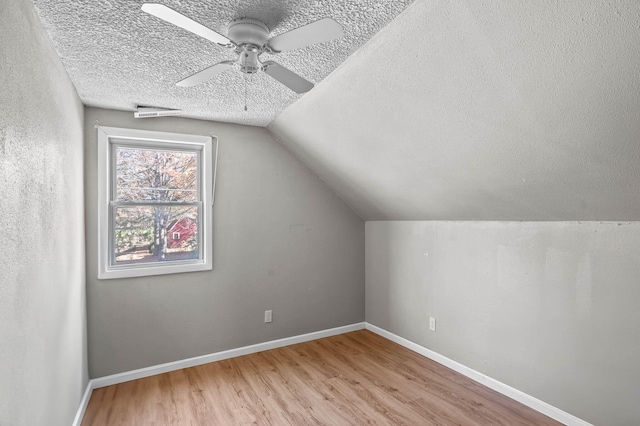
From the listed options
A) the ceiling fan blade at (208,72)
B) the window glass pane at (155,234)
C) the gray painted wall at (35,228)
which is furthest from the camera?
the window glass pane at (155,234)

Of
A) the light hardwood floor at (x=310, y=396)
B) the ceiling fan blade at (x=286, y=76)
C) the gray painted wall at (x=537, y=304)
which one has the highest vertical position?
the ceiling fan blade at (x=286, y=76)

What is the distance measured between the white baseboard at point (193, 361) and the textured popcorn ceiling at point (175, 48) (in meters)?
2.21

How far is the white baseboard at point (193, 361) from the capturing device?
2.76 metres

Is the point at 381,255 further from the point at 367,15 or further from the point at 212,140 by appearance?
the point at 367,15

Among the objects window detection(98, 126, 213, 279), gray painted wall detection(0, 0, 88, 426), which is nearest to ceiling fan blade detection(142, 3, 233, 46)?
gray painted wall detection(0, 0, 88, 426)

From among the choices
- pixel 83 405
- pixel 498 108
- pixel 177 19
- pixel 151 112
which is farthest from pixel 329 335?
pixel 177 19

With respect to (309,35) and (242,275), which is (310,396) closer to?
(242,275)

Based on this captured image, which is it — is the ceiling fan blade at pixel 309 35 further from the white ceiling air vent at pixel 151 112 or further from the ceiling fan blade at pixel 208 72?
the white ceiling air vent at pixel 151 112

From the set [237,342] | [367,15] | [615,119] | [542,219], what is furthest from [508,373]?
[367,15]

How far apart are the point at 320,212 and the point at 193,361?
1920mm

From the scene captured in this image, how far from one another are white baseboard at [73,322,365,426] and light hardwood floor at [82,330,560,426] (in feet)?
0.20

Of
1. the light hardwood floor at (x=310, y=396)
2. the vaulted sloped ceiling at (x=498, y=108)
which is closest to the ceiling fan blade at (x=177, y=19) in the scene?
the vaulted sloped ceiling at (x=498, y=108)

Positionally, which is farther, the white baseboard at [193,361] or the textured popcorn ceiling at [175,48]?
the white baseboard at [193,361]

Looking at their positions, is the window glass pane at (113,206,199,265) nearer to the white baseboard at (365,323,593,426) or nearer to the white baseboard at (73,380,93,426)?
the white baseboard at (73,380,93,426)
